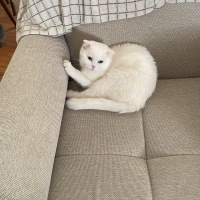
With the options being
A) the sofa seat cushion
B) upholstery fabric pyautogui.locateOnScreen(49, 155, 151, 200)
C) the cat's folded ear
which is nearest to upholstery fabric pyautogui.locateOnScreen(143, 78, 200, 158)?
the sofa seat cushion

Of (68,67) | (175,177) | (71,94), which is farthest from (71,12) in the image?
(175,177)

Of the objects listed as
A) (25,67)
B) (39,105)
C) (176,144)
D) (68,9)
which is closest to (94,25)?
(68,9)

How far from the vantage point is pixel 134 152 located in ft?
2.94

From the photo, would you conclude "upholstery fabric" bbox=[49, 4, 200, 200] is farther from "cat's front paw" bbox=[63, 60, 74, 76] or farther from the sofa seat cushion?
"cat's front paw" bbox=[63, 60, 74, 76]

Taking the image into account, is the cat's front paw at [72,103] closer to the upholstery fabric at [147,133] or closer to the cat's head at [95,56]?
the upholstery fabric at [147,133]

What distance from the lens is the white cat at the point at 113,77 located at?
104 cm

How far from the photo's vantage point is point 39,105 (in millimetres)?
820

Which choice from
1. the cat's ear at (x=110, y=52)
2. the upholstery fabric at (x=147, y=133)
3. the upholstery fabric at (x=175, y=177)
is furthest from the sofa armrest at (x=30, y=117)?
the upholstery fabric at (x=175, y=177)

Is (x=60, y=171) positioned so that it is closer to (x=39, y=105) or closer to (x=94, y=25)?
(x=39, y=105)

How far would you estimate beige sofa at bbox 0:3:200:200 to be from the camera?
0.72m

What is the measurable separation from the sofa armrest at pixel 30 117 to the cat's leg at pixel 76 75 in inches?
1.1

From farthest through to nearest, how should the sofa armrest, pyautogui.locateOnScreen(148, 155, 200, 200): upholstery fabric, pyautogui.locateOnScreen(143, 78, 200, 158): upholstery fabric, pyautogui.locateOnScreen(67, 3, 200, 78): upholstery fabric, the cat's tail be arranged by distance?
pyautogui.locateOnScreen(67, 3, 200, 78): upholstery fabric, the cat's tail, pyautogui.locateOnScreen(143, 78, 200, 158): upholstery fabric, pyautogui.locateOnScreen(148, 155, 200, 200): upholstery fabric, the sofa armrest

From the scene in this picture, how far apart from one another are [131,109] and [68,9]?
540 millimetres

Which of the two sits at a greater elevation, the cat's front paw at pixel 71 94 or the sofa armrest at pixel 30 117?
the sofa armrest at pixel 30 117
